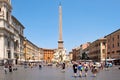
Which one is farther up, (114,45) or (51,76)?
(114,45)

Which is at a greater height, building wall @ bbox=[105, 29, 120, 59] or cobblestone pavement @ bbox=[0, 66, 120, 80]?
building wall @ bbox=[105, 29, 120, 59]

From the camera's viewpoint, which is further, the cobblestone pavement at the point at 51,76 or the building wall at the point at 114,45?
the building wall at the point at 114,45

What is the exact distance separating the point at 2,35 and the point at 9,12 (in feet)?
47.5

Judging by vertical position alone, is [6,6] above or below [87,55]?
above

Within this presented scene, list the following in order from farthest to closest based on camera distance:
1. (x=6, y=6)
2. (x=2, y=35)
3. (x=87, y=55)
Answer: (x=87, y=55)
(x=6, y=6)
(x=2, y=35)

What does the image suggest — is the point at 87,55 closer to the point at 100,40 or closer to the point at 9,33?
the point at 100,40

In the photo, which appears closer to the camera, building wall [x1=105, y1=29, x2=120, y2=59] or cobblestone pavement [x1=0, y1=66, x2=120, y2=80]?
cobblestone pavement [x1=0, y1=66, x2=120, y2=80]

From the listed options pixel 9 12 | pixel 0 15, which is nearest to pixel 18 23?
pixel 9 12

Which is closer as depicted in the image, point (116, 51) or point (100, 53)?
point (116, 51)

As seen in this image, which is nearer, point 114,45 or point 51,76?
point 51,76

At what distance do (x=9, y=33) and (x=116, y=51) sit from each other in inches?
1386

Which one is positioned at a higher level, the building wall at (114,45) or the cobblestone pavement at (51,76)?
the building wall at (114,45)

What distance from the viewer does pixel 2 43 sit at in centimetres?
8312

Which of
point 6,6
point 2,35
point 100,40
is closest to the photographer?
point 2,35
